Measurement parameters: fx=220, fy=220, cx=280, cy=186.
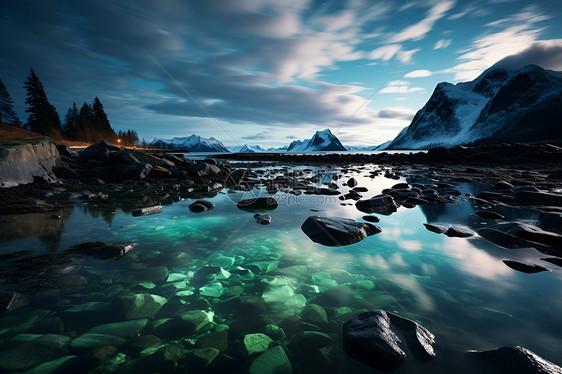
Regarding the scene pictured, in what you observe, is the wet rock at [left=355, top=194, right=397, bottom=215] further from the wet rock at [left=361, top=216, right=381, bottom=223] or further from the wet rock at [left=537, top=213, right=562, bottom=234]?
the wet rock at [left=537, top=213, right=562, bottom=234]

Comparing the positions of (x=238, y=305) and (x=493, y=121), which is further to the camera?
(x=493, y=121)

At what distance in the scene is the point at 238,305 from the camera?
8.54 feet

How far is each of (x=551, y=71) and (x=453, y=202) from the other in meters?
258

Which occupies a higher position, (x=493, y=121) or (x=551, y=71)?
(x=551, y=71)

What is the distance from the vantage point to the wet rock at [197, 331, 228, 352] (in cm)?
201

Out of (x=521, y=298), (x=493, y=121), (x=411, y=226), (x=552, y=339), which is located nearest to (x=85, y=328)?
(x=552, y=339)

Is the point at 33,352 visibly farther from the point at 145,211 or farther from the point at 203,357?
the point at 145,211

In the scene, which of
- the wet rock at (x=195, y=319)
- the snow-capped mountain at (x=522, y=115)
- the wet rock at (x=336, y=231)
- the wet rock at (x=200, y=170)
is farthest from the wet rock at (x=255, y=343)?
the snow-capped mountain at (x=522, y=115)

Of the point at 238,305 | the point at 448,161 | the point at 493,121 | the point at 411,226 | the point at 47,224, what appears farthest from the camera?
the point at 493,121

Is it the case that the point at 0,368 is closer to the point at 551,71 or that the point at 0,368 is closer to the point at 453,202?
the point at 453,202

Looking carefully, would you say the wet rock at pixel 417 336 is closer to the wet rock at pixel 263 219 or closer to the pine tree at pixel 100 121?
the wet rock at pixel 263 219

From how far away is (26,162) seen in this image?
27.8 feet

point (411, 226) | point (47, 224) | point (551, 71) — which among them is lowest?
point (411, 226)

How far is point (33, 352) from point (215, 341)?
4.85 ft
